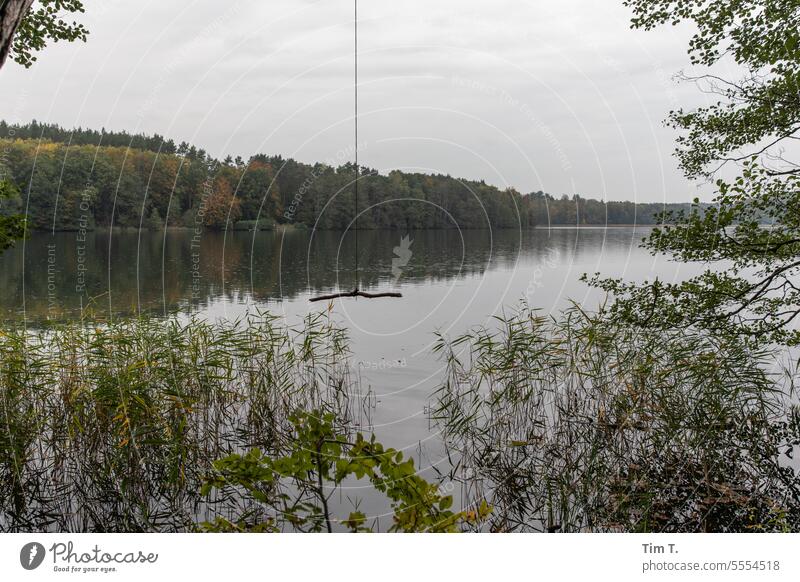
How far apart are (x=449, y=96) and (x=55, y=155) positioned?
30.6m

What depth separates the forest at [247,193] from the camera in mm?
22094

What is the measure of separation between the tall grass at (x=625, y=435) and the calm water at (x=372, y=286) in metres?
1.28

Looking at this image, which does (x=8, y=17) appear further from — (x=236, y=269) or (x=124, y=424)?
(x=236, y=269)

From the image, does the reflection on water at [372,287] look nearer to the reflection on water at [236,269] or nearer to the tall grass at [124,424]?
the reflection on water at [236,269]

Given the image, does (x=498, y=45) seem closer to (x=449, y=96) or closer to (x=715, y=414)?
(x=449, y=96)

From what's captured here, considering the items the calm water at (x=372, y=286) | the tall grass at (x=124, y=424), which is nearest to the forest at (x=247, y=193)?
the calm water at (x=372, y=286)

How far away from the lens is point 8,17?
435 centimetres

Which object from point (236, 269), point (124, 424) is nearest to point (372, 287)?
point (236, 269)

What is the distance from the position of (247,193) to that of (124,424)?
21483 mm

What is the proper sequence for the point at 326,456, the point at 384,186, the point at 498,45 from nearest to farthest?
the point at 326,456 → the point at 498,45 → the point at 384,186

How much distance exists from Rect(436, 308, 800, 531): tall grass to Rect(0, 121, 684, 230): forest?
8094 mm

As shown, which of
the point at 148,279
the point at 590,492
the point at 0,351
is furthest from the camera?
the point at 148,279
